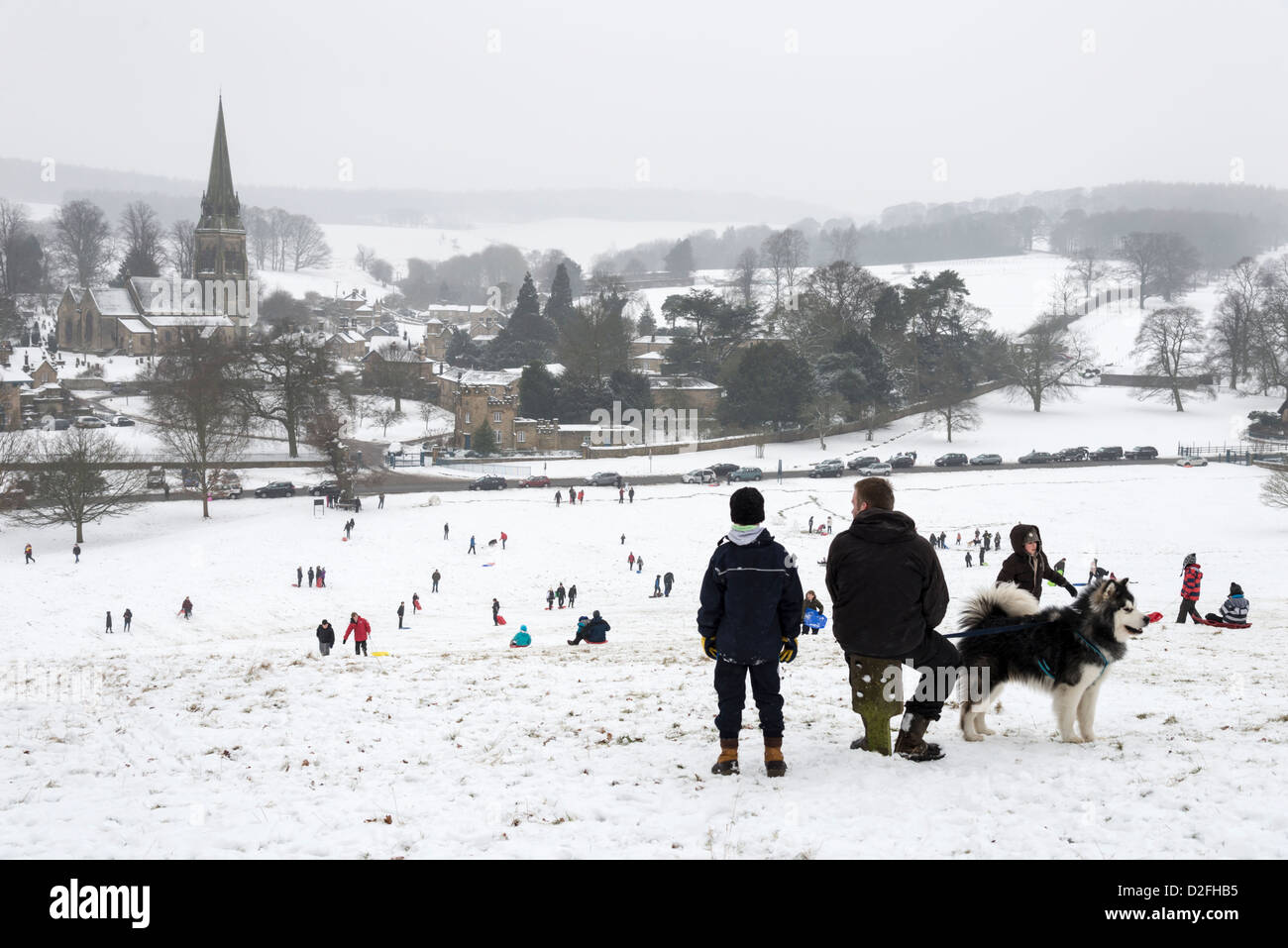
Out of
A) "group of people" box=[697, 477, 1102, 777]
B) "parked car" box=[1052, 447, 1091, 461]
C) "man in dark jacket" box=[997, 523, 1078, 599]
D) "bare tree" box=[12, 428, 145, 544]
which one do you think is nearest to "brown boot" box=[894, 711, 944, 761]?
"group of people" box=[697, 477, 1102, 777]

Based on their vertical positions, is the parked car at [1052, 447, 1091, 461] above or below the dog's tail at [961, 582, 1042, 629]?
below

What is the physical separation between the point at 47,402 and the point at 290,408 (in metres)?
24.9

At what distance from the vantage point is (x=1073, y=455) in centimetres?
6278

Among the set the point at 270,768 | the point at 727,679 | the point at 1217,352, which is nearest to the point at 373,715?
the point at 270,768

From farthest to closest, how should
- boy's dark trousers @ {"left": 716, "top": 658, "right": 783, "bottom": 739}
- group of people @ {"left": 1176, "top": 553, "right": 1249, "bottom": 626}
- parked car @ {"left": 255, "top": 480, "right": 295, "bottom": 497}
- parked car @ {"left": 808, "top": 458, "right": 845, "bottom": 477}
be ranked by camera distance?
parked car @ {"left": 808, "top": 458, "right": 845, "bottom": 477} → parked car @ {"left": 255, "top": 480, "right": 295, "bottom": 497} → group of people @ {"left": 1176, "top": 553, "right": 1249, "bottom": 626} → boy's dark trousers @ {"left": 716, "top": 658, "right": 783, "bottom": 739}

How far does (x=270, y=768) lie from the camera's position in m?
8.31

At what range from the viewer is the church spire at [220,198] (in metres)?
102

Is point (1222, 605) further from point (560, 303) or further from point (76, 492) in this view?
point (560, 303)

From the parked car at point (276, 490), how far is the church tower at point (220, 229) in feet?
201

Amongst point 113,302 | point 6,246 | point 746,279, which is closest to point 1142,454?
point 746,279

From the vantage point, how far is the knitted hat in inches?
268

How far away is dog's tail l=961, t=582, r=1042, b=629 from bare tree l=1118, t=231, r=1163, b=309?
12794 cm

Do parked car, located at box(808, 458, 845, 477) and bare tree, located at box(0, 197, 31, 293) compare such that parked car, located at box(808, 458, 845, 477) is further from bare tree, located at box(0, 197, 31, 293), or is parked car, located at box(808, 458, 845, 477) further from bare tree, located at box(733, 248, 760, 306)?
bare tree, located at box(0, 197, 31, 293)
